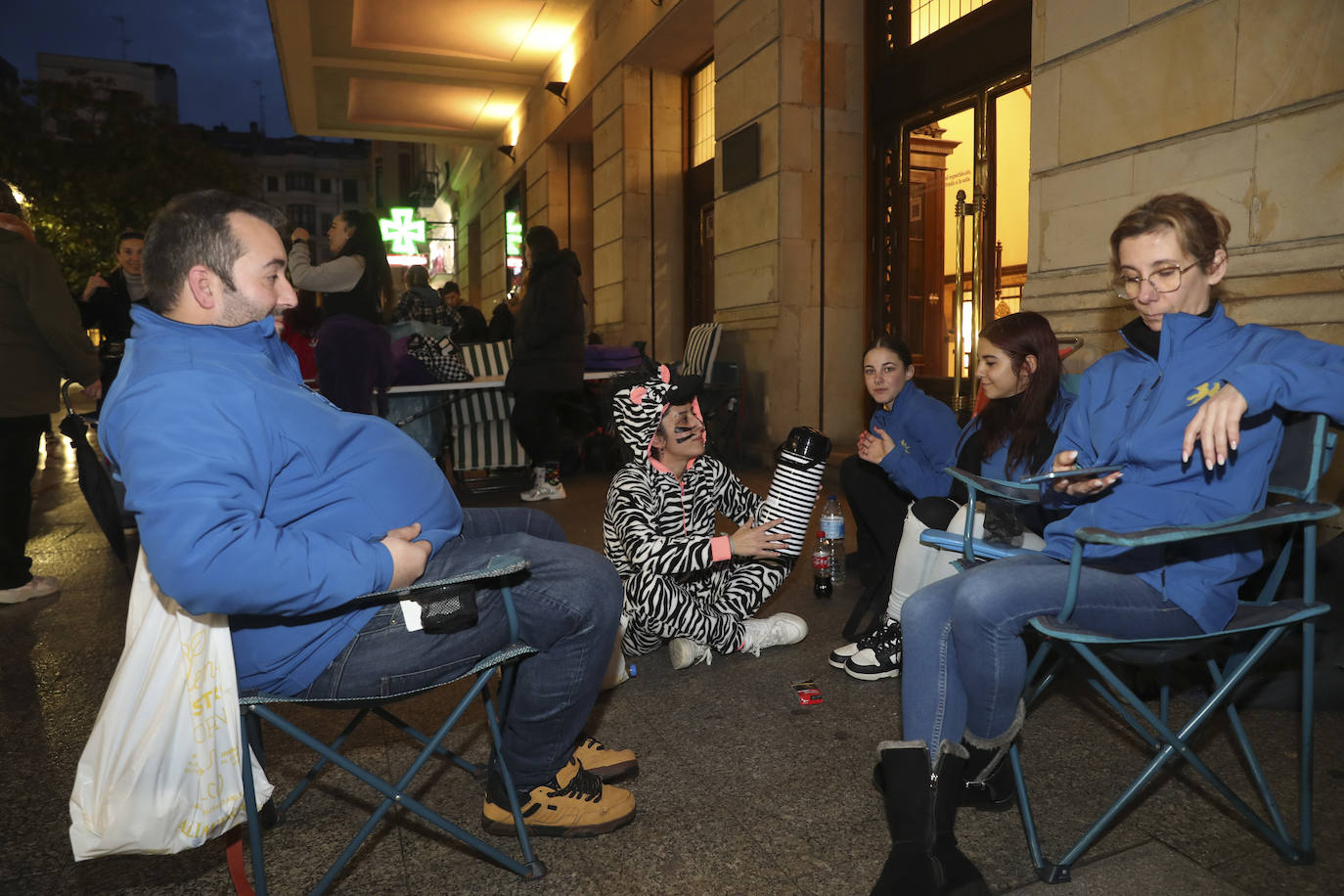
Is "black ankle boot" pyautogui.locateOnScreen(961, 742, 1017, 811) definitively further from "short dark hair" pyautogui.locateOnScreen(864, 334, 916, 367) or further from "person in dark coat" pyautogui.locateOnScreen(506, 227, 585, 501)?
"person in dark coat" pyautogui.locateOnScreen(506, 227, 585, 501)

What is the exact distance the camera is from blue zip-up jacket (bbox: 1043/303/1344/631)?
1.85 m

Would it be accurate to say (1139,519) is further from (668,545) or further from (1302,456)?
(668,545)

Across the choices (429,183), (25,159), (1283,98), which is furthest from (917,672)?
(429,183)

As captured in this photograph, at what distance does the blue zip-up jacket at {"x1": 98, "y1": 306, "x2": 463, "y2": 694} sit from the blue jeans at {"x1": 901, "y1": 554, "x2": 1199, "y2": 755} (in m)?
1.16

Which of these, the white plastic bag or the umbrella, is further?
the umbrella

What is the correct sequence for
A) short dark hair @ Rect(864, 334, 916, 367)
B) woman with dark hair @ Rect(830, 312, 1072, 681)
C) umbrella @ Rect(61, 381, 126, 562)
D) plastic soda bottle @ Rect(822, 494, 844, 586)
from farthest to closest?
1. umbrella @ Rect(61, 381, 126, 562)
2. plastic soda bottle @ Rect(822, 494, 844, 586)
3. short dark hair @ Rect(864, 334, 916, 367)
4. woman with dark hair @ Rect(830, 312, 1072, 681)

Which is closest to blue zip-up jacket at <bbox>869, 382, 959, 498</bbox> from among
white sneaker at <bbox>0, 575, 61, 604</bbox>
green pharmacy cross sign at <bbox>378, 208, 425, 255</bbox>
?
white sneaker at <bbox>0, 575, 61, 604</bbox>

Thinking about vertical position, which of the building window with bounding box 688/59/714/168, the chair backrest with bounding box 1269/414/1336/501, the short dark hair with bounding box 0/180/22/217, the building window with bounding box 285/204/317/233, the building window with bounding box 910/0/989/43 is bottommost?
the chair backrest with bounding box 1269/414/1336/501

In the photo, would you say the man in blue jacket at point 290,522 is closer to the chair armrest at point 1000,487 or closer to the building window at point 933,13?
the chair armrest at point 1000,487

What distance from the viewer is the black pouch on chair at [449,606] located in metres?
1.76

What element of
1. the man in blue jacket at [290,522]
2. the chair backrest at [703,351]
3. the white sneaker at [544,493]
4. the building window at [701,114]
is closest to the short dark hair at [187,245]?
the man in blue jacket at [290,522]

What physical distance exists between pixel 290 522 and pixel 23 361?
3.44m

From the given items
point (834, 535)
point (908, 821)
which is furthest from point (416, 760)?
point (834, 535)

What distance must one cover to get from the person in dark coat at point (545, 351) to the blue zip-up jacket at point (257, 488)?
5.06 meters
